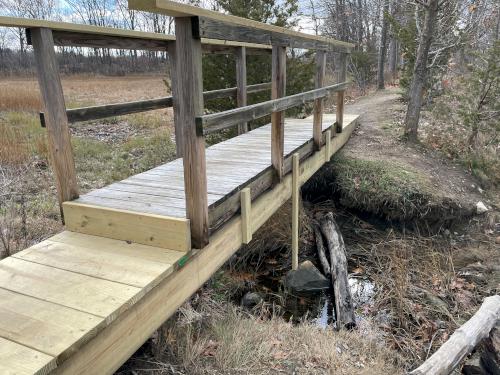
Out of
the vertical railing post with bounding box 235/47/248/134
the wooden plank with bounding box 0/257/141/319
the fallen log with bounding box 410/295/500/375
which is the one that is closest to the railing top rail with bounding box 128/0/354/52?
the wooden plank with bounding box 0/257/141/319

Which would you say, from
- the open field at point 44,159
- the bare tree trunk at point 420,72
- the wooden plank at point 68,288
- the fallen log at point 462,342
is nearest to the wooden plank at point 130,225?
the wooden plank at point 68,288

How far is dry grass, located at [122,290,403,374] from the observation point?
309 cm

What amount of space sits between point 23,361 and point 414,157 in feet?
24.4

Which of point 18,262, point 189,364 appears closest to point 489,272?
point 189,364

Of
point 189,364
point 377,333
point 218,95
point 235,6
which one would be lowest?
point 377,333

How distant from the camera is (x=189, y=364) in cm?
303

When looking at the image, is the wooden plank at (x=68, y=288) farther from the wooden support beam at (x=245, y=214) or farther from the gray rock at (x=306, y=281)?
the gray rock at (x=306, y=281)

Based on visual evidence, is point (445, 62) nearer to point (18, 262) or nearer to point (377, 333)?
point (377, 333)

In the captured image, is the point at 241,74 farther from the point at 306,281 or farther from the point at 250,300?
the point at 250,300

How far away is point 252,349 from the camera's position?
339cm

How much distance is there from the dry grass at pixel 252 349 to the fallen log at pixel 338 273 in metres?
0.41

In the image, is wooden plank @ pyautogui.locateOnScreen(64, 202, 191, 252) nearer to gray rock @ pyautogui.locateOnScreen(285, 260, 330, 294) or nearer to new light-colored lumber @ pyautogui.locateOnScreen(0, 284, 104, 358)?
new light-colored lumber @ pyautogui.locateOnScreen(0, 284, 104, 358)

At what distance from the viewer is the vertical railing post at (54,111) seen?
2979mm

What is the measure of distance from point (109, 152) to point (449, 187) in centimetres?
674
